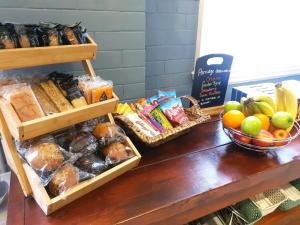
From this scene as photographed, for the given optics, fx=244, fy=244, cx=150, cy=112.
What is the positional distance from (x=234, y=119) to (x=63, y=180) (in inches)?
26.8

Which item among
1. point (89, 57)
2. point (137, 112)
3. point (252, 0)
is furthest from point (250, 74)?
point (89, 57)

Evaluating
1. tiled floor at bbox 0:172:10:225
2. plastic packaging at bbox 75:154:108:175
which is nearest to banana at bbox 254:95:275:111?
plastic packaging at bbox 75:154:108:175

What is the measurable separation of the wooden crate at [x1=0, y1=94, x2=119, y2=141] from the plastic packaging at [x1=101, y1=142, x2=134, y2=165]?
14cm

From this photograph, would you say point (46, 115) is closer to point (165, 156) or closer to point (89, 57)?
point (89, 57)

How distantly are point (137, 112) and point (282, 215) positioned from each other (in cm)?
86

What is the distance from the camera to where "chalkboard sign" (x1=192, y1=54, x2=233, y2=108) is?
123cm

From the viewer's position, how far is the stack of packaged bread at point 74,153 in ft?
2.36

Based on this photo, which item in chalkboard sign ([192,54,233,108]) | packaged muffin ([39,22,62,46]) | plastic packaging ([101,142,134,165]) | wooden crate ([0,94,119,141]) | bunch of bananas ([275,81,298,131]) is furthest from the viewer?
chalkboard sign ([192,54,233,108])

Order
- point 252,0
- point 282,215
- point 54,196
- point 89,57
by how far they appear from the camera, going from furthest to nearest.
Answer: point 252,0, point 282,215, point 89,57, point 54,196

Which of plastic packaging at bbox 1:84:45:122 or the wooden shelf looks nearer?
plastic packaging at bbox 1:84:45:122

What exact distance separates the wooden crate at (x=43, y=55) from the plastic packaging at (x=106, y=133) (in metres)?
0.25

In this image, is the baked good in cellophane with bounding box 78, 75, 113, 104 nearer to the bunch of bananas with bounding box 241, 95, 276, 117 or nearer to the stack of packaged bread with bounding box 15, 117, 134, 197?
the stack of packaged bread with bounding box 15, 117, 134, 197

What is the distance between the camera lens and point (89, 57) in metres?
0.85

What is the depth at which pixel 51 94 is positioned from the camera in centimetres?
81
